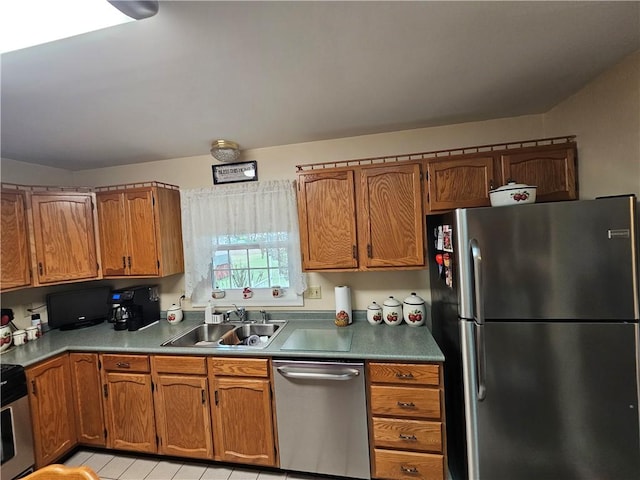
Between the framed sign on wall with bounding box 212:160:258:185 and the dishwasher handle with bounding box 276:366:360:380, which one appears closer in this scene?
the dishwasher handle with bounding box 276:366:360:380

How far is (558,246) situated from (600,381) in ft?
2.15

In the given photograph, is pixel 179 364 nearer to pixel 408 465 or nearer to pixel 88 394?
pixel 88 394

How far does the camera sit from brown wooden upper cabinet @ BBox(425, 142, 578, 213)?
67.9 inches

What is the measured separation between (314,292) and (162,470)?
158 centimetres

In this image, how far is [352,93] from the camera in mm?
1559

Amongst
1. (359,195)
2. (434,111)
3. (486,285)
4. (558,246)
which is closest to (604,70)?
(434,111)

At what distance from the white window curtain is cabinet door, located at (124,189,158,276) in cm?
26

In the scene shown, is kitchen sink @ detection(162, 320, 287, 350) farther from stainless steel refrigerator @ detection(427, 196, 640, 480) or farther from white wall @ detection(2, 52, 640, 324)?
stainless steel refrigerator @ detection(427, 196, 640, 480)

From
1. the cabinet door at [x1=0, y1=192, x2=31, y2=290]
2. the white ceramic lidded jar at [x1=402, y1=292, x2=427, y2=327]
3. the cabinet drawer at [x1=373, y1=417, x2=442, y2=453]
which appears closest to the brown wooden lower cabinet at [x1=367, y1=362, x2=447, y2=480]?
the cabinet drawer at [x1=373, y1=417, x2=442, y2=453]

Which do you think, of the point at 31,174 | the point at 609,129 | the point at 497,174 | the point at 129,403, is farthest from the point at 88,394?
the point at 609,129

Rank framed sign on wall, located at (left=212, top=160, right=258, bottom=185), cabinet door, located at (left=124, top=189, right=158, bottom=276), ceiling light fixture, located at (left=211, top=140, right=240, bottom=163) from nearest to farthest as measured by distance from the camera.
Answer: ceiling light fixture, located at (left=211, top=140, right=240, bottom=163) → cabinet door, located at (left=124, top=189, right=158, bottom=276) → framed sign on wall, located at (left=212, top=160, right=258, bottom=185)

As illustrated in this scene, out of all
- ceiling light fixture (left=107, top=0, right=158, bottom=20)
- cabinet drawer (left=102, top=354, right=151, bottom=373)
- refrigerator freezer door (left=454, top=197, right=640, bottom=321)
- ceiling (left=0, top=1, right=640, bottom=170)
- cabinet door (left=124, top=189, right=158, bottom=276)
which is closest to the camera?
ceiling light fixture (left=107, top=0, right=158, bottom=20)

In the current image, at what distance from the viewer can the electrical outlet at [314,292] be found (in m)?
2.37

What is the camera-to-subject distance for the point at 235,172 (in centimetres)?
245
